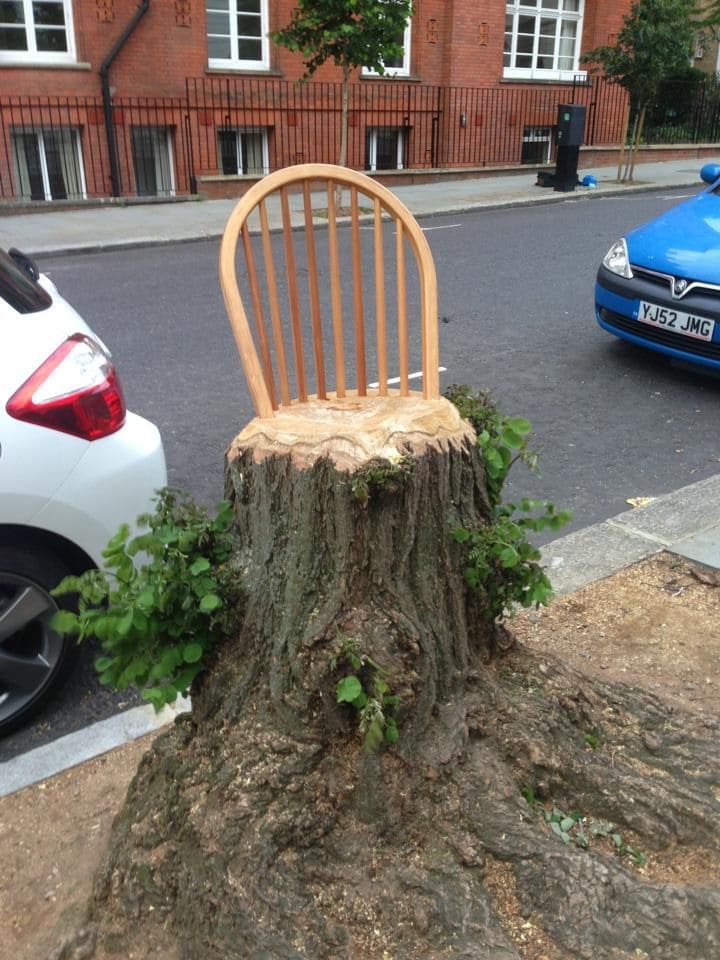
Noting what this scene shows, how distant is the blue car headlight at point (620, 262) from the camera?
22.2 feet

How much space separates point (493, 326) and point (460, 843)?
264 inches

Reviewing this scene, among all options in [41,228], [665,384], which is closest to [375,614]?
[665,384]

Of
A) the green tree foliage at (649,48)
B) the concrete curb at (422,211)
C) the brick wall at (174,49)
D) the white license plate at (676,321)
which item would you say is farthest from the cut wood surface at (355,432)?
the green tree foliage at (649,48)

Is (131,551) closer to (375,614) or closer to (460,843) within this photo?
(375,614)

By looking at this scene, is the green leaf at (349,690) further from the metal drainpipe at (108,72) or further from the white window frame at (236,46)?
the white window frame at (236,46)

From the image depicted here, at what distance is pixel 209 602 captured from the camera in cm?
200

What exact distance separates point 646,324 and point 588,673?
14.9 ft

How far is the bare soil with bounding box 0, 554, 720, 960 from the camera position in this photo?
2.18m

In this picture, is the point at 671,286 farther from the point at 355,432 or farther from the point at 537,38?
the point at 537,38

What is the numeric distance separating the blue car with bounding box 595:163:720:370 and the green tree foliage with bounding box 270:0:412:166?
8531 mm

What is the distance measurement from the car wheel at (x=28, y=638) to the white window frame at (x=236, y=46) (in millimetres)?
17472

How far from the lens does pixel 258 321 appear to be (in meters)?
2.48

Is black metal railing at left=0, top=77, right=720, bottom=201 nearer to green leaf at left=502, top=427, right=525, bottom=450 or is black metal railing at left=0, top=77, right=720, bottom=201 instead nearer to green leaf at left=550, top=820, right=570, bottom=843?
green leaf at left=502, top=427, right=525, bottom=450

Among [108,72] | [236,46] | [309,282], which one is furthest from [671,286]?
[236,46]
